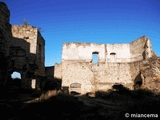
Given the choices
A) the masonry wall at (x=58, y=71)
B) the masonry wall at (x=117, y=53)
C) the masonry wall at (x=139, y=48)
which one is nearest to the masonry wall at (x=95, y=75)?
the masonry wall at (x=58, y=71)

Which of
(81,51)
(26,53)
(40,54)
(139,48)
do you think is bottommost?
(26,53)

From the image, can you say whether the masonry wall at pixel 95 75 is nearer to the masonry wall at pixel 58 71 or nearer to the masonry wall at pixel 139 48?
the masonry wall at pixel 58 71

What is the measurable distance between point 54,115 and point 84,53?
64.0ft

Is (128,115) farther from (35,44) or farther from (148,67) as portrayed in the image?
(35,44)

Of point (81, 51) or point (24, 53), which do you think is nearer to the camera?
point (24, 53)

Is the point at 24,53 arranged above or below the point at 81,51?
below

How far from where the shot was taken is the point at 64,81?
58.5 feet

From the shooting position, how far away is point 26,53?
16.0 m

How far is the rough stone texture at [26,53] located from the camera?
15633 mm

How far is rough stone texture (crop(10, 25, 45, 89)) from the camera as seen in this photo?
15633mm

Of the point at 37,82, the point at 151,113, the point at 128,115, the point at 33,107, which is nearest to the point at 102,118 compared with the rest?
the point at 128,115

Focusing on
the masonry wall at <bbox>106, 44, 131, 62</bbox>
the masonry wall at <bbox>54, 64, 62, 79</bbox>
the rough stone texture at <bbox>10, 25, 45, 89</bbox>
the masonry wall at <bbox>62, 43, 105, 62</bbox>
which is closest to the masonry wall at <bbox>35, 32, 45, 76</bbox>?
the rough stone texture at <bbox>10, 25, 45, 89</bbox>

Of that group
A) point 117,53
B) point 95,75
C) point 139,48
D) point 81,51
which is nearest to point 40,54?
point 95,75

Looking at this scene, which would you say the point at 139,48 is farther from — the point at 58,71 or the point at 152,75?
the point at 58,71
